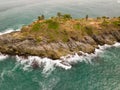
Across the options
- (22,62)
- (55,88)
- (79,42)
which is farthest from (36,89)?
(79,42)

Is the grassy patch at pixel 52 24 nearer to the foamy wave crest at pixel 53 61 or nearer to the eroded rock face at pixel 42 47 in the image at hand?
the eroded rock face at pixel 42 47

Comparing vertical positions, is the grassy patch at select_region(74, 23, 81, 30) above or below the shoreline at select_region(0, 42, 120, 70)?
above

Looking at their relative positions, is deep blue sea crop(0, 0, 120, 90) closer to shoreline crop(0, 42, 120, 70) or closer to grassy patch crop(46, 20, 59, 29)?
shoreline crop(0, 42, 120, 70)

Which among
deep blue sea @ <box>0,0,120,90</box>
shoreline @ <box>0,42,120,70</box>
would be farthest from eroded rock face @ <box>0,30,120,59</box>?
deep blue sea @ <box>0,0,120,90</box>

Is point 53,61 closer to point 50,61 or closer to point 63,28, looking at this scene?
point 50,61

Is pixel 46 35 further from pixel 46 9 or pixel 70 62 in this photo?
pixel 46 9

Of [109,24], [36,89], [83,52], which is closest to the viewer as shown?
[36,89]

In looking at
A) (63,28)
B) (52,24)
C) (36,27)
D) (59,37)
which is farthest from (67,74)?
(36,27)

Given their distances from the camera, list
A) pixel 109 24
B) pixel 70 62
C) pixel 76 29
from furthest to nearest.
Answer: pixel 109 24 < pixel 76 29 < pixel 70 62
